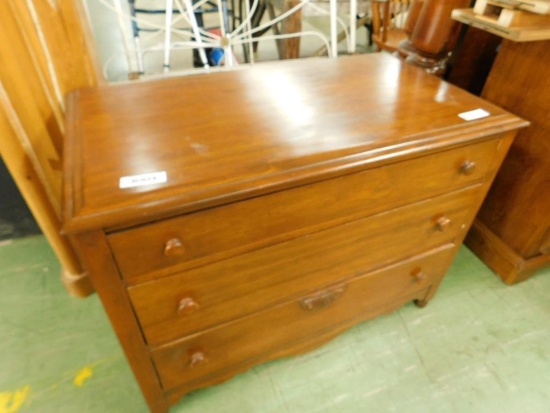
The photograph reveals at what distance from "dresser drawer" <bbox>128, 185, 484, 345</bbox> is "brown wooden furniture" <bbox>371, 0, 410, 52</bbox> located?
102cm

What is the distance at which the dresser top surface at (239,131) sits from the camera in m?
0.58

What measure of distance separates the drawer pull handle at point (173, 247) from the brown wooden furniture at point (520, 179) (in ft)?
2.83

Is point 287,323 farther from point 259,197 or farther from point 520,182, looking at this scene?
point 520,182

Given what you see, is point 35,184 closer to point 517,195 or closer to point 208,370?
point 208,370

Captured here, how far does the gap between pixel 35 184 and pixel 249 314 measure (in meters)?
0.71

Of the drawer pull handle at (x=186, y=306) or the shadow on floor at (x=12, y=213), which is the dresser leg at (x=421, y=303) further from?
the shadow on floor at (x=12, y=213)

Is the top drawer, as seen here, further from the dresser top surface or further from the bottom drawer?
the bottom drawer

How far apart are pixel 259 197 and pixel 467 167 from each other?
A: 1.65 ft

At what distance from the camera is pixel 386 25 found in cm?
176

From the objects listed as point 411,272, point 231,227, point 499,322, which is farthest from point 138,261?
point 499,322

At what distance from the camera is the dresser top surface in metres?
0.58

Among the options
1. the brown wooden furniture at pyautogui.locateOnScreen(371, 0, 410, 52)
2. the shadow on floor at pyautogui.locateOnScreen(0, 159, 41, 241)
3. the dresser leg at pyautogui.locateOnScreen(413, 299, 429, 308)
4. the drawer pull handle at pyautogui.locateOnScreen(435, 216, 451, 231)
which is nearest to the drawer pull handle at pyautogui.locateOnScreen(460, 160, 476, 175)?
the drawer pull handle at pyautogui.locateOnScreen(435, 216, 451, 231)

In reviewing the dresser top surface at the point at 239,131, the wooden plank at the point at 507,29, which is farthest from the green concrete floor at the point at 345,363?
the wooden plank at the point at 507,29

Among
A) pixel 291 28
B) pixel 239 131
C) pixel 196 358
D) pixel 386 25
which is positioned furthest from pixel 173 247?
pixel 386 25
